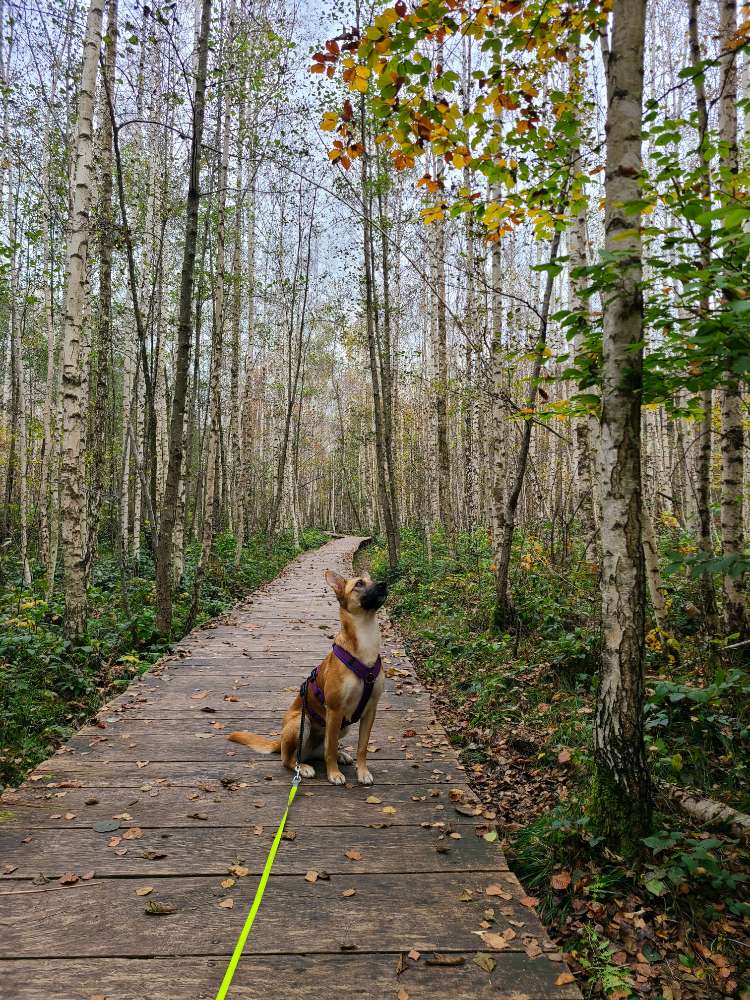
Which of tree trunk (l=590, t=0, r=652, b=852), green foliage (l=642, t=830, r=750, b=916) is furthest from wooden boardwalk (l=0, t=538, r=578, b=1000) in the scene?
tree trunk (l=590, t=0, r=652, b=852)

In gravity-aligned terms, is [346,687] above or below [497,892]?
above

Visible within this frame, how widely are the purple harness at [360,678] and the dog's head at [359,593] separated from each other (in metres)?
0.28

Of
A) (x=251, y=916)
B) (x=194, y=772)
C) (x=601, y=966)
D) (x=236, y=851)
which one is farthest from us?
(x=194, y=772)

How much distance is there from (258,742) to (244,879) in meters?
1.56

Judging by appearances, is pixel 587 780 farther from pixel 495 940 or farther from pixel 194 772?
pixel 194 772

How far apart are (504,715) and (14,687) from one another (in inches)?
175

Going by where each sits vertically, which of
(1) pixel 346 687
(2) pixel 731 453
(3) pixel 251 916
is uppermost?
(2) pixel 731 453

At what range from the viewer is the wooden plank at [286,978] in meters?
2.00

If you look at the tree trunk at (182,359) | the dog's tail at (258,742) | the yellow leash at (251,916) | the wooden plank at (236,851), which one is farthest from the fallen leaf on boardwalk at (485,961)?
the tree trunk at (182,359)

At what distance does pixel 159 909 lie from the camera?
2.41 m

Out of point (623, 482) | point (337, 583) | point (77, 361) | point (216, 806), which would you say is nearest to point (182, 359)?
point (77, 361)

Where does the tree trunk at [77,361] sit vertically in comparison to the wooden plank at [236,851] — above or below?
above

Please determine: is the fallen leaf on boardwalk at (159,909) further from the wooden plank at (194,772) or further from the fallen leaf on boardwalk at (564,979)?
the fallen leaf on boardwalk at (564,979)

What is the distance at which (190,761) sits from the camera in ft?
13.2
